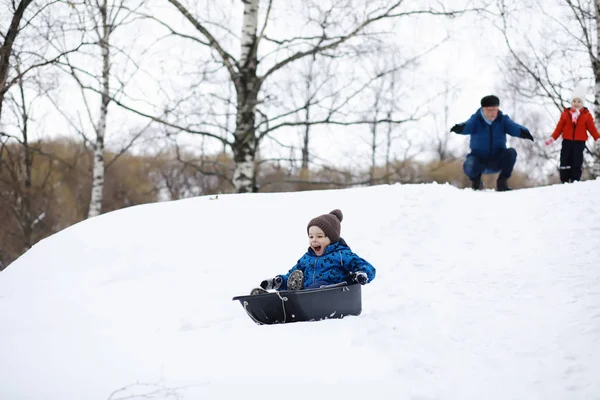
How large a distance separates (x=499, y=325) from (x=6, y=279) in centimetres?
463

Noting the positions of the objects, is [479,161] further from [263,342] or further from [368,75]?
[263,342]

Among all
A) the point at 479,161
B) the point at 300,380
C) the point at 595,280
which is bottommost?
the point at 300,380

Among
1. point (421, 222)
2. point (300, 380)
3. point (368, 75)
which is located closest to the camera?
point (300, 380)

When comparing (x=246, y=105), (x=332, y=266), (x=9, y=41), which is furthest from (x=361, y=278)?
(x=246, y=105)

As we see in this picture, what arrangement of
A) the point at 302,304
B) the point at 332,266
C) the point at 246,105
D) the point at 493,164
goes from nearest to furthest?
the point at 302,304 → the point at 332,266 → the point at 493,164 → the point at 246,105

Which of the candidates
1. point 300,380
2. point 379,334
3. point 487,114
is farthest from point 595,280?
point 487,114

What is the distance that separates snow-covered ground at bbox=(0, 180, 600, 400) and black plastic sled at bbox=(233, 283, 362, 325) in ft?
0.36

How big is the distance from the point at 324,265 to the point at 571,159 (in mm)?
5830

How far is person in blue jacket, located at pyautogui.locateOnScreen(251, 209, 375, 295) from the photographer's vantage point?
4207 mm

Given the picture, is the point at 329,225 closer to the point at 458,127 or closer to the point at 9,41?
the point at 458,127

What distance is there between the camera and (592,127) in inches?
319

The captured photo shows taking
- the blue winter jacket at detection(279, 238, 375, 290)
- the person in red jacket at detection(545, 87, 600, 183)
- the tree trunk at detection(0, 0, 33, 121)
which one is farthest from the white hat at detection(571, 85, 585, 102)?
the tree trunk at detection(0, 0, 33, 121)

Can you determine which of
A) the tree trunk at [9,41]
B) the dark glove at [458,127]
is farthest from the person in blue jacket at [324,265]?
the tree trunk at [9,41]

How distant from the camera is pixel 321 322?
12.5 ft
